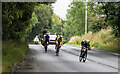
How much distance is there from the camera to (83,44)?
1455 centimetres

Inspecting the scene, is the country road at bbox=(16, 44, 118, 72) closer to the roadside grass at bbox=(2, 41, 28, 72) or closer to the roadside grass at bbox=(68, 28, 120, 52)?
the roadside grass at bbox=(2, 41, 28, 72)

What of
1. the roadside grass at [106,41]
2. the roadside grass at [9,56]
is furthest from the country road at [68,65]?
the roadside grass at [106,41]

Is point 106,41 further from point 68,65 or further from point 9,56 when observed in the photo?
point 9,56

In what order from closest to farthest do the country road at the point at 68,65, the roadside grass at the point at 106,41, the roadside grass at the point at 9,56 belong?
1. the roadside grass at the point at 9,56
2. the country road at the point at 68,65
3. the roadside grass at the point at 106,41

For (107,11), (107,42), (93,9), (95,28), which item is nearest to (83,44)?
(107,11)

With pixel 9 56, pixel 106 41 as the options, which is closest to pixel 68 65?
pixel 9 56

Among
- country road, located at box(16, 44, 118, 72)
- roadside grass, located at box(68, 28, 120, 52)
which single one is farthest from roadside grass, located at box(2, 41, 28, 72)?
roadside grass, located at box(68, 28, 120, 52)

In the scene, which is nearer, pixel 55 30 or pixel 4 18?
pixel 4 18

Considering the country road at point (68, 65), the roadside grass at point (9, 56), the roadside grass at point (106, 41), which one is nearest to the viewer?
the roadside grass at point (9, 56)

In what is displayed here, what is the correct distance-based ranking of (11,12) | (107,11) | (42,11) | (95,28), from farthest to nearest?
(42,11) < (95,28) < (107,11) < (11,12)

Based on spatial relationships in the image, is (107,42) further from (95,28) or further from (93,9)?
(95,28)

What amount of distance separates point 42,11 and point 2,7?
48.5 m

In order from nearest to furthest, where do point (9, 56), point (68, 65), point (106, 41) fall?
point (9, 56) < point (68, 65) < point (106, 41)

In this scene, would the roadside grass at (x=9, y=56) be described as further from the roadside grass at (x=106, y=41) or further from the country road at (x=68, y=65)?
the roadside grass at (x=106, y=41)
